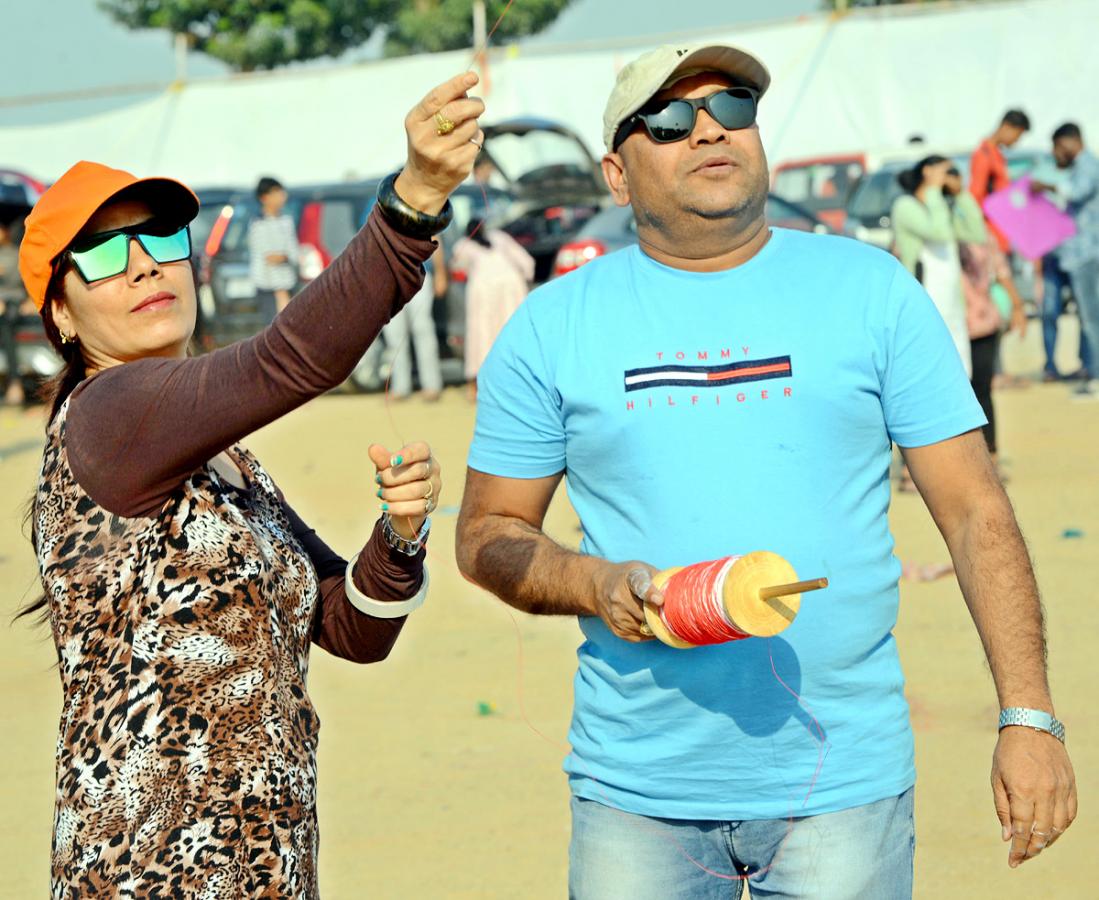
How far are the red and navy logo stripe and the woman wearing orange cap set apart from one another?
1.53 feet

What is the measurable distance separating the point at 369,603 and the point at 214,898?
24.8 inches

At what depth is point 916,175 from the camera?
1079 cm

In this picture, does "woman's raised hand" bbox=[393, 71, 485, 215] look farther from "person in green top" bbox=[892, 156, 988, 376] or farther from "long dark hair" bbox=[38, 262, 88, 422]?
"person in green top" bbox=[892, 156, 988, 376]

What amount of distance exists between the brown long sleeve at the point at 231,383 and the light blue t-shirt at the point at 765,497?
79cm

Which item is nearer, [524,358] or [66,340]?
[66,340]

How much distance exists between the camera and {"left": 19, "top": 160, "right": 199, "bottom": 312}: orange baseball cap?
2621mm

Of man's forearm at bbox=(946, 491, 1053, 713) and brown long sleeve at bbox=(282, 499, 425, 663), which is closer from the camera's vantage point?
man's forearm at bbox=(946, 491, 1053, 713)

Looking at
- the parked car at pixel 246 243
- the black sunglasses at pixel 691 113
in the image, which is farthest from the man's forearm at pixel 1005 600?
the parked car at pixel 246 243

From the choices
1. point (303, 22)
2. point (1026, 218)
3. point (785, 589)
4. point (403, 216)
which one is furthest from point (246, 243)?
point (303, 22)

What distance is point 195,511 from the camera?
2551mm

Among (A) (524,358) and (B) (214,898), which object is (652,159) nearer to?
(A) (524,358)

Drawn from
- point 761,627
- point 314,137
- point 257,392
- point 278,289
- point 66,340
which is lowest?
point 314,137

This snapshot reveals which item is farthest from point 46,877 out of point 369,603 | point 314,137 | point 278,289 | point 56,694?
point 314,137

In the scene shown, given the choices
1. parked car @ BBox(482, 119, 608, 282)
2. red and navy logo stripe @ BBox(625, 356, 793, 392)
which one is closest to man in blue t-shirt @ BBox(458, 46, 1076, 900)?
red and navy logo stripe @ BBox(625, 356, 793, 392)
